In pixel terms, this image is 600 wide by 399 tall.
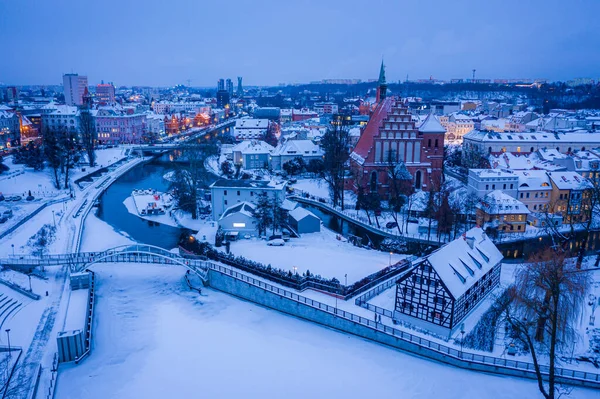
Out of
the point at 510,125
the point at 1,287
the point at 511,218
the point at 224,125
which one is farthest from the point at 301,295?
the point at 224,125

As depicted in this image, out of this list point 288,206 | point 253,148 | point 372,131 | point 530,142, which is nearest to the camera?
point 288,206

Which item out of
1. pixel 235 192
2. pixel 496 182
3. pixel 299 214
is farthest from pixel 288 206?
pixel 496 182

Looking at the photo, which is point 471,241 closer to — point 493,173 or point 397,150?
point 493,173

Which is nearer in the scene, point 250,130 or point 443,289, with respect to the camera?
point 443,289

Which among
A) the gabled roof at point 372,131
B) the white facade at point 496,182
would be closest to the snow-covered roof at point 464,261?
the white facade at point 496,182

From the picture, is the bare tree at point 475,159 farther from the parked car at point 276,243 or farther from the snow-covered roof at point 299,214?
the parked car at point 276,243

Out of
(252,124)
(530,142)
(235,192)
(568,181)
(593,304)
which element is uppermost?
(252,124)
